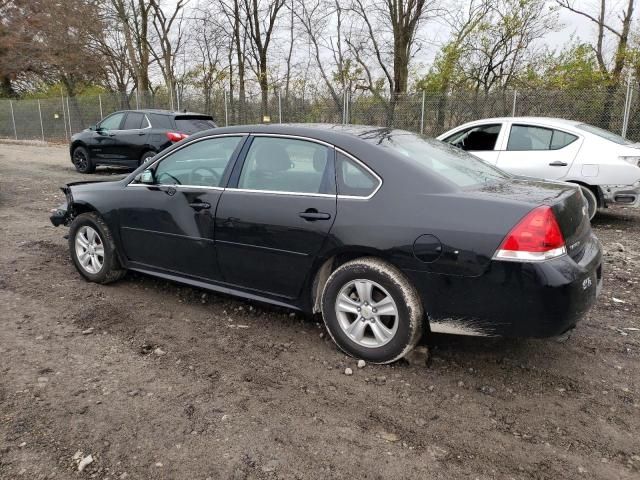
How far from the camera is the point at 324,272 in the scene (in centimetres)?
347

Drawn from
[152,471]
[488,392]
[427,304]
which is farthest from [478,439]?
[152,471]

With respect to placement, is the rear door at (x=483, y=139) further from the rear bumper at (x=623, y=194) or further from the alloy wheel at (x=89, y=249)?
the alloy wheel at (x=89, y=249)

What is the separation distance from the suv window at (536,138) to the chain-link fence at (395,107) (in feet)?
20.2

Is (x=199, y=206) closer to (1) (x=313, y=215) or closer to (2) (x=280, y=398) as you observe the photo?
(1) (x=313, y=215)

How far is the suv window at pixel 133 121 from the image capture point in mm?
A: 12227

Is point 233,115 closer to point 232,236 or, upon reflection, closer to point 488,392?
point 232,236

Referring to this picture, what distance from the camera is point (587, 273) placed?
9.71 feet

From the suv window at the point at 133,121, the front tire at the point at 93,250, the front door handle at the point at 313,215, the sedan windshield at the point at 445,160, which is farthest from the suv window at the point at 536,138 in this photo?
the suv window at the point at 133,121

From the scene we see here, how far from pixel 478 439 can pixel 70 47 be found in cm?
2955

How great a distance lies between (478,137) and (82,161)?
1027 cm

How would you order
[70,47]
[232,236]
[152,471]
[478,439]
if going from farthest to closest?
[70,47] → [232,236] → [478,439] → [152,471]

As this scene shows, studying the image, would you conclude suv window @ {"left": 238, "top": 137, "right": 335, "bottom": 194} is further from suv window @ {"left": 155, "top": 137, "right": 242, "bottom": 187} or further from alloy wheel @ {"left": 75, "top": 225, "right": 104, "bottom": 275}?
alloy wheel @ {"left": 75, "top": 225, "right": 104, "bottom": 275}

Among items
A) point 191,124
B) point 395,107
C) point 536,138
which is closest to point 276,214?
point 536,138

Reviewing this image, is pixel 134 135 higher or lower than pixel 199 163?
higher
